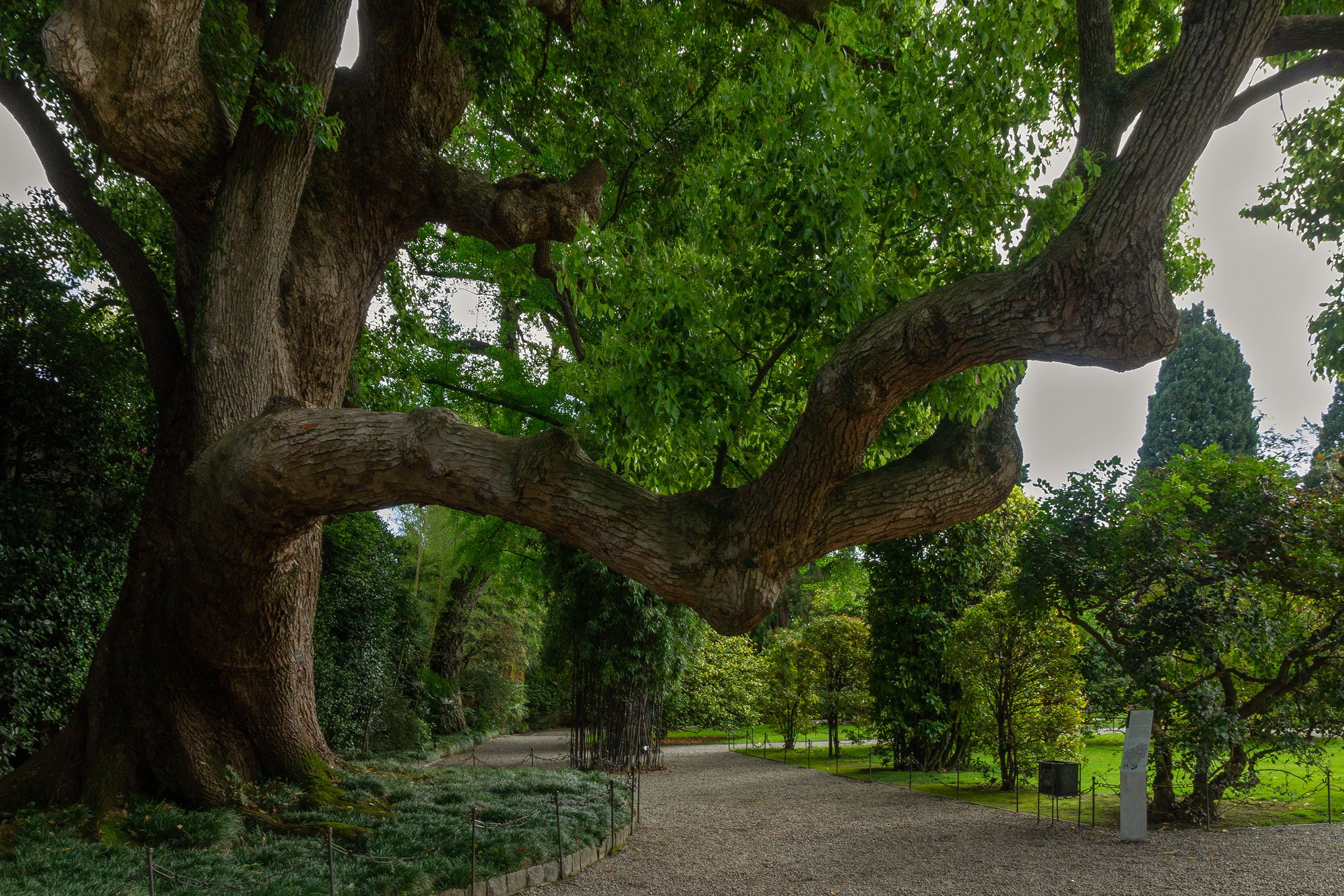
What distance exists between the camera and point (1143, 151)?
159 inches

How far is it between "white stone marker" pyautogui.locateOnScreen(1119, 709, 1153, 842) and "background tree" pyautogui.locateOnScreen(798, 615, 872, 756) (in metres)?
7.23

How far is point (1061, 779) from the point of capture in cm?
889

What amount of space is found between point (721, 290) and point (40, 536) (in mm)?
6470

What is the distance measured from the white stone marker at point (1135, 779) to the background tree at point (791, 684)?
8656 mm

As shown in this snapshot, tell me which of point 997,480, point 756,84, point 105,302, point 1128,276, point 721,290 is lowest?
point 997,480

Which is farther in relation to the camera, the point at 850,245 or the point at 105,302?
the point at 105,302

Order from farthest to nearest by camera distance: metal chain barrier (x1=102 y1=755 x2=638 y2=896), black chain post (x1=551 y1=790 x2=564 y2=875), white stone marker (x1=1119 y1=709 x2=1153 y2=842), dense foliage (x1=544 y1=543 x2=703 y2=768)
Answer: dense foliage (x1=544 y1=543 x2=703 y2=768) → white stone marker (x1=1119 y1=709 x2=1153 y2=842) → black chain post (x1=551 y1=790 x2=564 y2=875) → metal chain barrier (x1=102 y1=755 x2=638 y2=896)

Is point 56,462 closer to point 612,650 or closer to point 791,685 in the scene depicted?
point 612,650

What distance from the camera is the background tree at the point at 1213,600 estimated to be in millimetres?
8055

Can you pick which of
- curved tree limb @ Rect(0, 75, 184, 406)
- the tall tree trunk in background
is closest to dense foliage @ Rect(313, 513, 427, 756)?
the tall tree trunk in background

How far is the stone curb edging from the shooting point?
19.1 feet

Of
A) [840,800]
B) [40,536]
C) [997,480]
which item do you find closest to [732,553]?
[997,480]

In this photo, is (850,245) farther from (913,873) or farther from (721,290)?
(913,873)

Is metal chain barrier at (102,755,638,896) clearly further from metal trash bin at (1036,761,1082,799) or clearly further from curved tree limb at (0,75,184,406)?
metal trash bin at (1036,761,1082,799)
